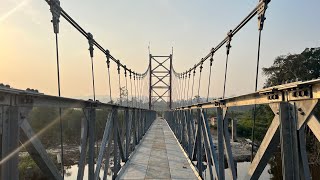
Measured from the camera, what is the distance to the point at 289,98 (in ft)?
8.12

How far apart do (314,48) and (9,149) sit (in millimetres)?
33529

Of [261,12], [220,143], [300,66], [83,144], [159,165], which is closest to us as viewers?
[83,144]

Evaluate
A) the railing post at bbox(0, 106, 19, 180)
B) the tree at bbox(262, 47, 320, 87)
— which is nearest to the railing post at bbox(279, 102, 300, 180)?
the railing post at bbox(0, 106, 19, 180)

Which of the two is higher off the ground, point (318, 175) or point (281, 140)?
point (281, 140)

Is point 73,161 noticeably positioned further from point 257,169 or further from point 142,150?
point 257,169

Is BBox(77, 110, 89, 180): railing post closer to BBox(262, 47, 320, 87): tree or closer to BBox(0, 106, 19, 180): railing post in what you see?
BBox(0, 106, 19, 180): railing post

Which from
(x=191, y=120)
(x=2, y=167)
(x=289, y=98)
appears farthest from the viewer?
(x=191, y=120)

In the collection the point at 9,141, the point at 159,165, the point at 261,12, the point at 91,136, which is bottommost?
the point at 159,165

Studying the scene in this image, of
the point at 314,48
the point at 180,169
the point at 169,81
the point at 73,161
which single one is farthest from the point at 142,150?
the point at 169,81

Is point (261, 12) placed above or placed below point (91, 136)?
above

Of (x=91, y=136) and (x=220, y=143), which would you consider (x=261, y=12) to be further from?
(x=91, y=136)

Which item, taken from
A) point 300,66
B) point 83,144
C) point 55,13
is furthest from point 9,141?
point 300,66

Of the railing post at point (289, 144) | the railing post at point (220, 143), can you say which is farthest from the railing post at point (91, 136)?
the railing post at point (289, 144)

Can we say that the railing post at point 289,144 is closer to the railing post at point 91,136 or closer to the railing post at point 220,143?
the railing post at point 220,143
